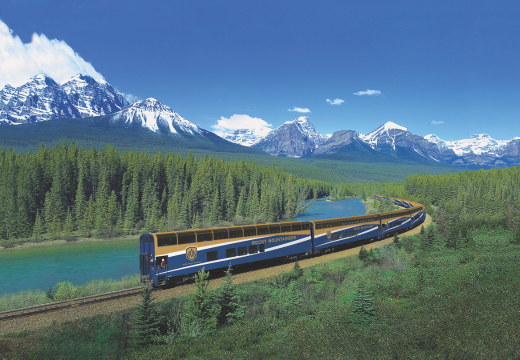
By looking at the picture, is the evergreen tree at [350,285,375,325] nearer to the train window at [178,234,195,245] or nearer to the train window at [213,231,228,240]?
the train window at [213,231,228,240]

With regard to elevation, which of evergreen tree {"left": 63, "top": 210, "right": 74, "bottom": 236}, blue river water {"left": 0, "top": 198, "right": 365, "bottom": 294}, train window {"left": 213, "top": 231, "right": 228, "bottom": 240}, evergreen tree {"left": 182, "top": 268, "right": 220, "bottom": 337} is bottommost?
blue river water {"left": 0, "top": 198, "right": 365, "bottom": 294}

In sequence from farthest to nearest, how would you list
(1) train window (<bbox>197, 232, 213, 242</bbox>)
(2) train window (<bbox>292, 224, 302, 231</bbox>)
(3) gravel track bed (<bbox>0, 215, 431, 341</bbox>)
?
(2) train window (<bbox>292, 224, 302, 231</bbox>), (1) train window (<bbox>197, 232, 213, 242</bbox>), (3) gravel track bed (<bbox>0, 215, 431, 341</bbox>)

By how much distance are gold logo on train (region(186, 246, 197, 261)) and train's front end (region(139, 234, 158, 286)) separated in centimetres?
238

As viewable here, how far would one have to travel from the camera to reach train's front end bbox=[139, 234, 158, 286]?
21.8 meters

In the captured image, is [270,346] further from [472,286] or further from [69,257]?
[69,257]

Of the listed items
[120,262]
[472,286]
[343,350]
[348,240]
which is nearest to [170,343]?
[343,350]

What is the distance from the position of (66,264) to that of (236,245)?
99.5ft

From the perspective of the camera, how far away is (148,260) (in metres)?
22.2

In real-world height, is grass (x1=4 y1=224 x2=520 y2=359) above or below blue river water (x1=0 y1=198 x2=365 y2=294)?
above

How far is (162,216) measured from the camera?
73.9m

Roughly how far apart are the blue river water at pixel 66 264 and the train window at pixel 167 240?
59.7 ft

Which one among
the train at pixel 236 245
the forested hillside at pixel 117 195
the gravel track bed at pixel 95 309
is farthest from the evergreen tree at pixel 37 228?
the gravel track bed at pixel 95 309

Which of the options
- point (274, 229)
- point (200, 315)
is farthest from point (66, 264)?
point (200, 315)

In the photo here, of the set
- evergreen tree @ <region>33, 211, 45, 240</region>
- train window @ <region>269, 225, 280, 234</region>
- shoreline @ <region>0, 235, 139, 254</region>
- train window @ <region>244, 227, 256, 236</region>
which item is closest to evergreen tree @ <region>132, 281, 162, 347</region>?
train window @ <region>244, 227, 256, 236</region>
